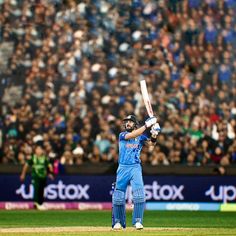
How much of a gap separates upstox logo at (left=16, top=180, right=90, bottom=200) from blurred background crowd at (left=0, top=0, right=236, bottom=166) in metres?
0.73

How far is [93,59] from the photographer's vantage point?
3066cm

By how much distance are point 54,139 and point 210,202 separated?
15.8 feet

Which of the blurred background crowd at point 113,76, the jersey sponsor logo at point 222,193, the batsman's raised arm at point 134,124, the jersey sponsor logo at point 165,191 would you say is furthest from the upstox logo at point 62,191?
the batsman's raised arm at point 134,124

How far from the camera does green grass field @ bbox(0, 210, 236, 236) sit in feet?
57.4

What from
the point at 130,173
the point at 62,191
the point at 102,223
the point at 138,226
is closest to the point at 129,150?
the point at 130,173

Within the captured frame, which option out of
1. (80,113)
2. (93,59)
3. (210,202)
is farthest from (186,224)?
(93,59)

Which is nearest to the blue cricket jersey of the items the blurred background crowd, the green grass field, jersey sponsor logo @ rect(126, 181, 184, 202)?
the green grass field

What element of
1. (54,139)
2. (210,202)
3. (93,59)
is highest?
(93,59)

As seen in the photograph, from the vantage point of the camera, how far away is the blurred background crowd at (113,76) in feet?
92.2

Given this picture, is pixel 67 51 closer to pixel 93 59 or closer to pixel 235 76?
pixel 93 59

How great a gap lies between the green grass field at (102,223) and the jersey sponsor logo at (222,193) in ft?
5.23

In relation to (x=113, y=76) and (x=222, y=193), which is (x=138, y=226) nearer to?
(x=222, y=193)

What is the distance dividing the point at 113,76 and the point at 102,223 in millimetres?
9710

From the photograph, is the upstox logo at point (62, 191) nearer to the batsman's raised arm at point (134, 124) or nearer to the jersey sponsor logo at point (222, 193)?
the jersey sponsor logo at point (222, 193)
